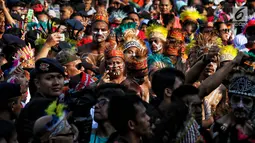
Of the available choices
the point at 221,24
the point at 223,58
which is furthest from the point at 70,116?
the point at 221,24

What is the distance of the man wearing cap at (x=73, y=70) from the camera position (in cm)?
949

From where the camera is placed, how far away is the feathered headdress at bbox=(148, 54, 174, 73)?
9.96 m

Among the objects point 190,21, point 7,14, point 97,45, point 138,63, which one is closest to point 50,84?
point 138,63

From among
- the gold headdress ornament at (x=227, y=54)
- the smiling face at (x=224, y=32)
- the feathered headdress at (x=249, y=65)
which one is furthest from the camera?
the smiling face at (x=224, y=32)

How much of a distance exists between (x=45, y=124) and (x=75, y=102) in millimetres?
1473

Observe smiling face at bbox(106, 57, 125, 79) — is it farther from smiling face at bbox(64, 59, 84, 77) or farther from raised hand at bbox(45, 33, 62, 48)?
raised hand at bbox(45, 33, 62, 48)

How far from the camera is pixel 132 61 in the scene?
384 inches

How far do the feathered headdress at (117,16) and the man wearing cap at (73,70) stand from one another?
4000 millimetres

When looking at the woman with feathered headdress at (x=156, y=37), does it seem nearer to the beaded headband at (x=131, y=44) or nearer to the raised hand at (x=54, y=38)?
the beaded headband at (x=131, y=44)

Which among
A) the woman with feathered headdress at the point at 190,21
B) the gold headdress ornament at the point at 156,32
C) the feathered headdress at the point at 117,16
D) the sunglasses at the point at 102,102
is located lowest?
the woman with feathered headdress at the point at 190,21

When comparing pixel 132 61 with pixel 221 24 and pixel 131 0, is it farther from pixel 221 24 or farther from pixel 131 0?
pixel 131 0

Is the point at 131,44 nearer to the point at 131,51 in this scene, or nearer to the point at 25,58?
the point at 131,51

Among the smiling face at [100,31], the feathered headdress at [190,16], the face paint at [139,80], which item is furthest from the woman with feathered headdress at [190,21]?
the face paint at [139,80]

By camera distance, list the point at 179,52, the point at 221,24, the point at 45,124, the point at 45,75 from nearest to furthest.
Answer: the point at 45,124
the point at 45,75
the point at 179,52
the point at 221,24
